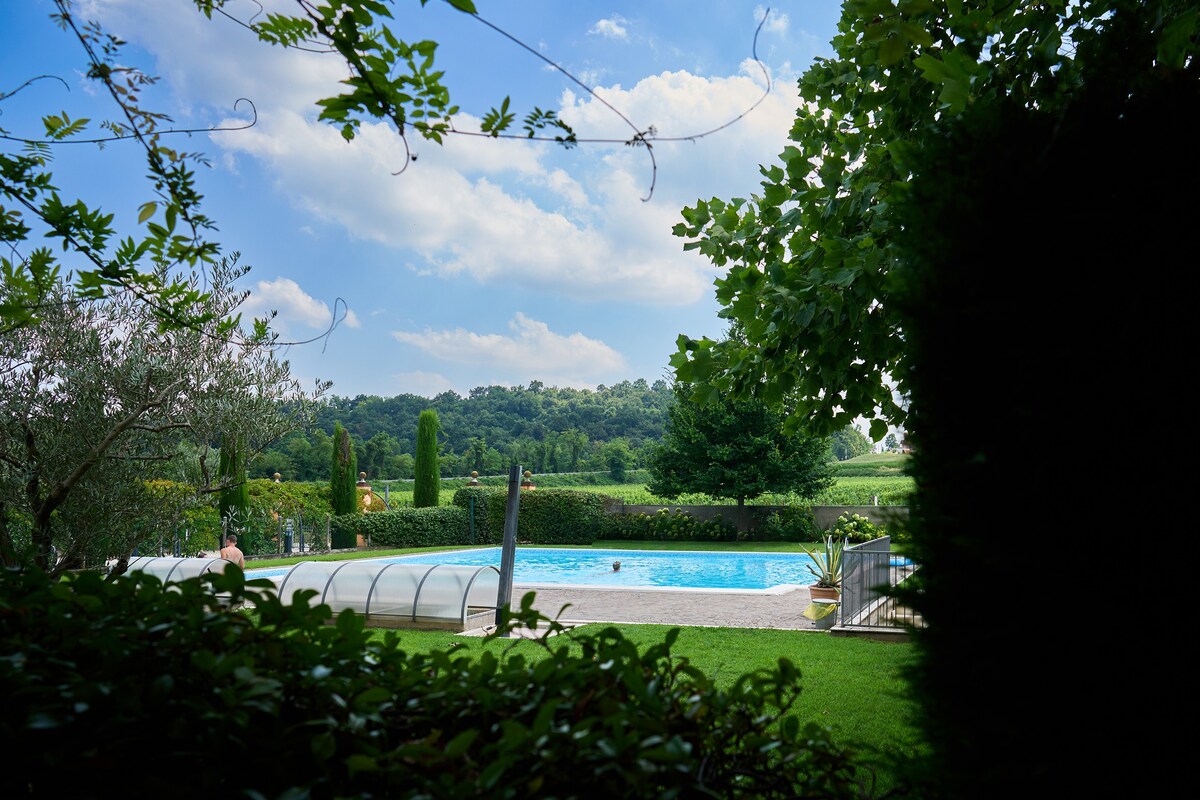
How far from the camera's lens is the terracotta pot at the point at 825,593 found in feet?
35.3

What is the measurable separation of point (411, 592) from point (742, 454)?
17139mm

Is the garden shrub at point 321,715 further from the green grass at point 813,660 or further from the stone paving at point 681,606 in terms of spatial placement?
the stone paving at point 681,606

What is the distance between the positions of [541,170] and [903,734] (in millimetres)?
47549

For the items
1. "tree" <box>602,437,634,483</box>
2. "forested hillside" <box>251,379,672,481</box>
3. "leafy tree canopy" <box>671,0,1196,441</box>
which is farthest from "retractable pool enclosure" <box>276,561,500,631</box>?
"tree" <box>602,437,634,483</box>

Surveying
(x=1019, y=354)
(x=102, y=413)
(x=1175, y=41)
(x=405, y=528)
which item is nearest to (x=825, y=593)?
(x=102, y=413)

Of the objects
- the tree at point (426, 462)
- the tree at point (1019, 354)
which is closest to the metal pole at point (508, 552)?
the tree at point (1019, 354)

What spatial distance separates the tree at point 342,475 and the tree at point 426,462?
307cm

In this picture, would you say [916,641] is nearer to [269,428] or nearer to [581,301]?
[269,428]

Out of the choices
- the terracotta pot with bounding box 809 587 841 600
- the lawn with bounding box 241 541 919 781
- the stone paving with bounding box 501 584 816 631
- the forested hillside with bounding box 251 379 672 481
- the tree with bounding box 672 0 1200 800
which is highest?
the forested hillside with bounding box 251 379 672 481

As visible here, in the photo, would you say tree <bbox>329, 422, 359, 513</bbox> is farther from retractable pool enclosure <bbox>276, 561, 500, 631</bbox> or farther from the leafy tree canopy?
the leafy tree canopy

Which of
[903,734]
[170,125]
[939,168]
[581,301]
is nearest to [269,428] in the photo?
[170,125]

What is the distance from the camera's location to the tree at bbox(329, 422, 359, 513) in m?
25.5

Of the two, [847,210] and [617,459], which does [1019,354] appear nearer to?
[847,210]

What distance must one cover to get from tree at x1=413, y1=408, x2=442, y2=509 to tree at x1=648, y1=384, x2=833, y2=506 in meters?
8.74
